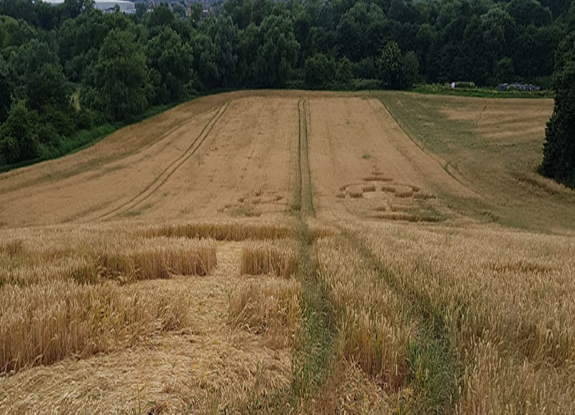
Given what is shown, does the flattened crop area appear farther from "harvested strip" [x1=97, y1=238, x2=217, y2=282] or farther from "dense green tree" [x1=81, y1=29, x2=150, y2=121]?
"harvested strip" [x1=97, y1=238, x2=217, y2=282]

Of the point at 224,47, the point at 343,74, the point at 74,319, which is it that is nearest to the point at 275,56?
the point at 224,47

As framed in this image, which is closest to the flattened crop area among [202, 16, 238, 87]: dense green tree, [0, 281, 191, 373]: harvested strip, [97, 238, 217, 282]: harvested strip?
[97, 238, 217, 282]: harvested strip

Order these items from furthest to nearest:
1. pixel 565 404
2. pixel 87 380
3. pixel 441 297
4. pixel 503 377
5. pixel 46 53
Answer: pixel 46 53 < pixel 441 297 < pixel 87 380 < pixel 503 377 < pixel 565 404

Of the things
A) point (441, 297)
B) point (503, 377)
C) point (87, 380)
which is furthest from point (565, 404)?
point (87, 380)

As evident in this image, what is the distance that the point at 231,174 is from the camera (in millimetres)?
32719

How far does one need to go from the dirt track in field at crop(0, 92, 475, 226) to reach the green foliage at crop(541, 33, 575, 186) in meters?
6.23

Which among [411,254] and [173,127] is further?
[173,127]

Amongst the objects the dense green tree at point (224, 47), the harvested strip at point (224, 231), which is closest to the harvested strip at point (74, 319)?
the harvested strip at point (224, 231)

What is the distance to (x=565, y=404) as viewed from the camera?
3307 millimetres

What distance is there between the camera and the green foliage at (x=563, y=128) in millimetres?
28344

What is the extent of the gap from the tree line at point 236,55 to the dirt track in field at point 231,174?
16.0 feet

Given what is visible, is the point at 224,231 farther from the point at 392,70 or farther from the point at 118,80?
the point at 392,70

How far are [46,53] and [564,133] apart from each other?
4840 centimetres

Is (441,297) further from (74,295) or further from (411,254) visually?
(74,295)
